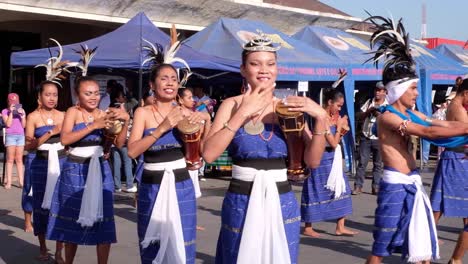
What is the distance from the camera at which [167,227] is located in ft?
15.3

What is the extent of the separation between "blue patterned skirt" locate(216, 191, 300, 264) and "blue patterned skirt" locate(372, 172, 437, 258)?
170 cm

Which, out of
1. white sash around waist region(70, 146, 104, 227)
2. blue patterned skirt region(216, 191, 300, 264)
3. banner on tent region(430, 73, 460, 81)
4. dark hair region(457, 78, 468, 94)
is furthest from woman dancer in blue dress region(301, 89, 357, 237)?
banner on tent region(430, 73, 460, 81)

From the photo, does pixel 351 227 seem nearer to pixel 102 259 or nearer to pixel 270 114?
pixel 102 259

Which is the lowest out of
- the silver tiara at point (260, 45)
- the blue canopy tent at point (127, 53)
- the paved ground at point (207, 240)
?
the paved ground at point (207, 240)

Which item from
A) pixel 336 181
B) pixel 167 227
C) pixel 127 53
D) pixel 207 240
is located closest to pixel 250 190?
pixel 167 227

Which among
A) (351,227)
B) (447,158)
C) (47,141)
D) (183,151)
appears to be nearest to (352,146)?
(351,227)

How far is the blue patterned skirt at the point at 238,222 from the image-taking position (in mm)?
3580

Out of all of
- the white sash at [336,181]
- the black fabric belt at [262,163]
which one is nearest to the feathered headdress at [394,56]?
the black fabric belt at [262,163]

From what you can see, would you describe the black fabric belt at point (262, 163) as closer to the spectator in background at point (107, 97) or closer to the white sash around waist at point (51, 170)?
the white sash around waist at point (51, 170)

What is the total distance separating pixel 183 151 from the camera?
4.82 meters

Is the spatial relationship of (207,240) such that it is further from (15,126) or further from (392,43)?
(15,126)

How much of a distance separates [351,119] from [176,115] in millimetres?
9935

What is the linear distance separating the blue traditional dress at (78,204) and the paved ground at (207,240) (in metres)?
0.95

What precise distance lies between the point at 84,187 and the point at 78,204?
0.15 m
